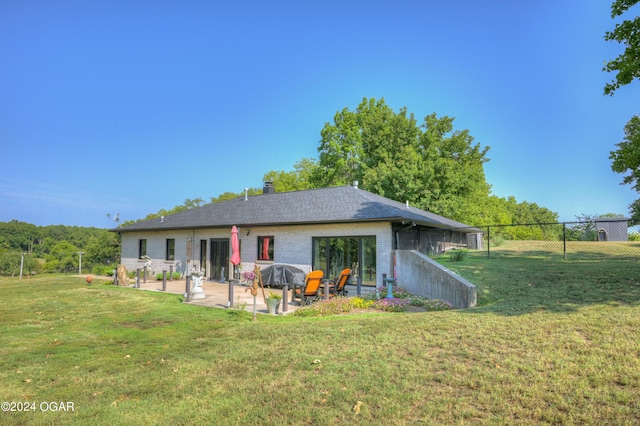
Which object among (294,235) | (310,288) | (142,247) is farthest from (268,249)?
(142,247)

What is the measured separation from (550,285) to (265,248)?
1237cm

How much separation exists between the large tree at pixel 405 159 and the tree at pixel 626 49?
19.6 metres

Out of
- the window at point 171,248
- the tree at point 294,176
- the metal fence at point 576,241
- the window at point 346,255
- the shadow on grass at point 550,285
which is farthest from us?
the tree at point 294,176

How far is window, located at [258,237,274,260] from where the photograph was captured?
17.8 metres

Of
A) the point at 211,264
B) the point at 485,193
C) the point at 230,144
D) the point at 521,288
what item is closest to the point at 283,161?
the point at 230,144

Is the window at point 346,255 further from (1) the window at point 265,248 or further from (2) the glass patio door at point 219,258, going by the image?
(2) the glass patio door at point 219,258

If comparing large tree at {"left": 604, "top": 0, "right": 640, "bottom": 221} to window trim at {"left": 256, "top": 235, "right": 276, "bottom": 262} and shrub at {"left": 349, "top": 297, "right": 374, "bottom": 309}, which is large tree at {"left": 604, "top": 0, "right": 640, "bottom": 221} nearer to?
shrub at {"left": 349, "top": 297, "right": 374, "bottom": 309}

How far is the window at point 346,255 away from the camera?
1463 centimetres

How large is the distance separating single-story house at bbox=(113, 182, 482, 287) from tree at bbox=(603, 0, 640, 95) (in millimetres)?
7607

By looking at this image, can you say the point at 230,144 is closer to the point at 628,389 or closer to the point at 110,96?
the point at 110,96

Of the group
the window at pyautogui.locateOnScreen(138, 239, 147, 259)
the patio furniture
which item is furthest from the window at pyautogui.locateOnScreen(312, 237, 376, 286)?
the window at pyautogui.locateOnScreen(138, 239, 147, 259)

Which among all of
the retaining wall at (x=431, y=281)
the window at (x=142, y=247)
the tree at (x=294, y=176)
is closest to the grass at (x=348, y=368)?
the retaining wall at (x=431, y=281)

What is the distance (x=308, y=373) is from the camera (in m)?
4.82

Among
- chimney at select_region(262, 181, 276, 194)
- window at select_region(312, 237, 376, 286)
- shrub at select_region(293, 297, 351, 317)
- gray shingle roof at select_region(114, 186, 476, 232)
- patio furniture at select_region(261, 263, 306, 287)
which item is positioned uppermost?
chimney at select_region(262, 181, 276, 194)
